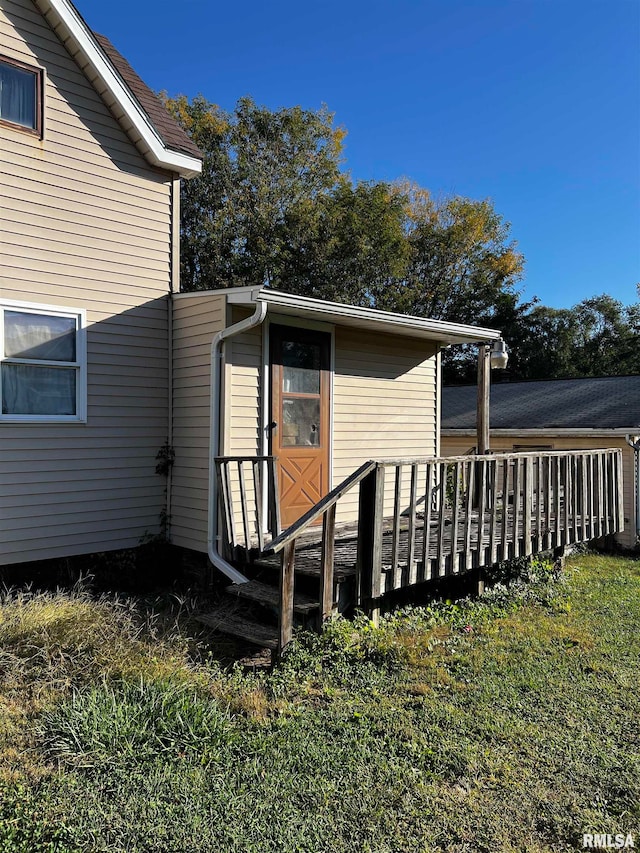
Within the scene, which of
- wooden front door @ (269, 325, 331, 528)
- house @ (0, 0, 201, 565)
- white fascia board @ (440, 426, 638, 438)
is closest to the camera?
house @ (0, 0, 201, 565)

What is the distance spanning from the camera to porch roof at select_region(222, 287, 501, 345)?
5.79 metres

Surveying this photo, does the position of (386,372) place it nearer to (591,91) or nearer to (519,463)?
(519,463)

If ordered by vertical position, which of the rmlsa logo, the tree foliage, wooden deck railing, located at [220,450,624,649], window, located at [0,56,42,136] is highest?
the tree foliage

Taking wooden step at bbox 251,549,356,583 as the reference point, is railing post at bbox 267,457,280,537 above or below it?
above

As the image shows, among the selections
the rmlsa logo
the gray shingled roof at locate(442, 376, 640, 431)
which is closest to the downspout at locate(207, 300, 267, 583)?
the rmlsa logo

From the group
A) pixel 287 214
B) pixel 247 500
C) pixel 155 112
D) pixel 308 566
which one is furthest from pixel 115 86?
pixel 287 214

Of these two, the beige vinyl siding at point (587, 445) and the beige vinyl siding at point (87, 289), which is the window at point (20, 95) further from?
the beige vinyl siding at point (587, 445)

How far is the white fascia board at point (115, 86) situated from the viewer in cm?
615

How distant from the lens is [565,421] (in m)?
13.0

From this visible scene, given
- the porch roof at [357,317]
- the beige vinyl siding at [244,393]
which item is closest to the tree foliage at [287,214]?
the porch roof at [357,317]

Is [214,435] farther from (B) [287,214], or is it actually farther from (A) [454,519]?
(B) [287,214]

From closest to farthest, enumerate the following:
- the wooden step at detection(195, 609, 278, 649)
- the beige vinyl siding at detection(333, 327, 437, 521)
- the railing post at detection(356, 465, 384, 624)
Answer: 1. the wooden step at detection(195, 609, 278, 649)
2. the railing post at detection(356, 465, 384, 624)
3. the beige vinyl siding at detection(333, 327, 437, 521)

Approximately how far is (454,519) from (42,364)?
4.45 meters

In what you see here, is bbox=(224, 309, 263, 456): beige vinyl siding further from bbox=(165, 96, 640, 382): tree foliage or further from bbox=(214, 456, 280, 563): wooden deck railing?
bbox=(165, 96, 640, 382): tree foliage
